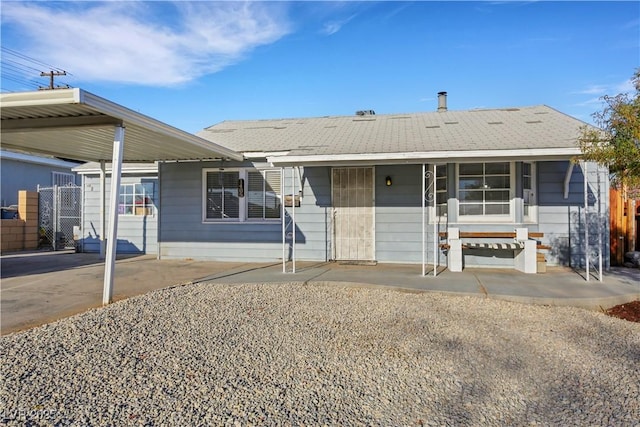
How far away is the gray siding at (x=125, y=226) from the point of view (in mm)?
11930

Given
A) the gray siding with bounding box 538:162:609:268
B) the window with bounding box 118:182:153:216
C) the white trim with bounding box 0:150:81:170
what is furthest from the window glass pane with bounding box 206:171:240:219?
the white trim with bounding box 0:150:81:170

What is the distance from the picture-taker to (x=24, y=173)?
17.4 metres

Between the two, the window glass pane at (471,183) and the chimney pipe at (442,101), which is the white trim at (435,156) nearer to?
the window glass pane at (471,183)

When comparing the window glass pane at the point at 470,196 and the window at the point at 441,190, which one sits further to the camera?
the window at the point at 441,190

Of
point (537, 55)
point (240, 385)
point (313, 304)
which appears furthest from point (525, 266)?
point (240, 385)

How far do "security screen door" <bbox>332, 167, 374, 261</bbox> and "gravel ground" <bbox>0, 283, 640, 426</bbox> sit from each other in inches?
145

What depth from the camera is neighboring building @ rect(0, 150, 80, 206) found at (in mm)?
16500

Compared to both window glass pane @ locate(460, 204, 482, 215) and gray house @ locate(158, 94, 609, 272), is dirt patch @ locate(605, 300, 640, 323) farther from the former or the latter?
window glass pane @ locate(460, 204, 482, 215)

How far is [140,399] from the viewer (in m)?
2.86

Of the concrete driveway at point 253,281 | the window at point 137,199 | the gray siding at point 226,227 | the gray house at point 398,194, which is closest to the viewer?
the concrete driveway at point 253,281

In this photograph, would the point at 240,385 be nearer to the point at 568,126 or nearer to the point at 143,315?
the point at 143,315

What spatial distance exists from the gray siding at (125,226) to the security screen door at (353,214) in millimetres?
5870

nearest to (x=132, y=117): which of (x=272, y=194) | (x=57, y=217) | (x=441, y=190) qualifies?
(x=272, y=194)

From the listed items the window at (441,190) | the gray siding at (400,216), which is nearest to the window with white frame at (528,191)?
the window at (441,190)
